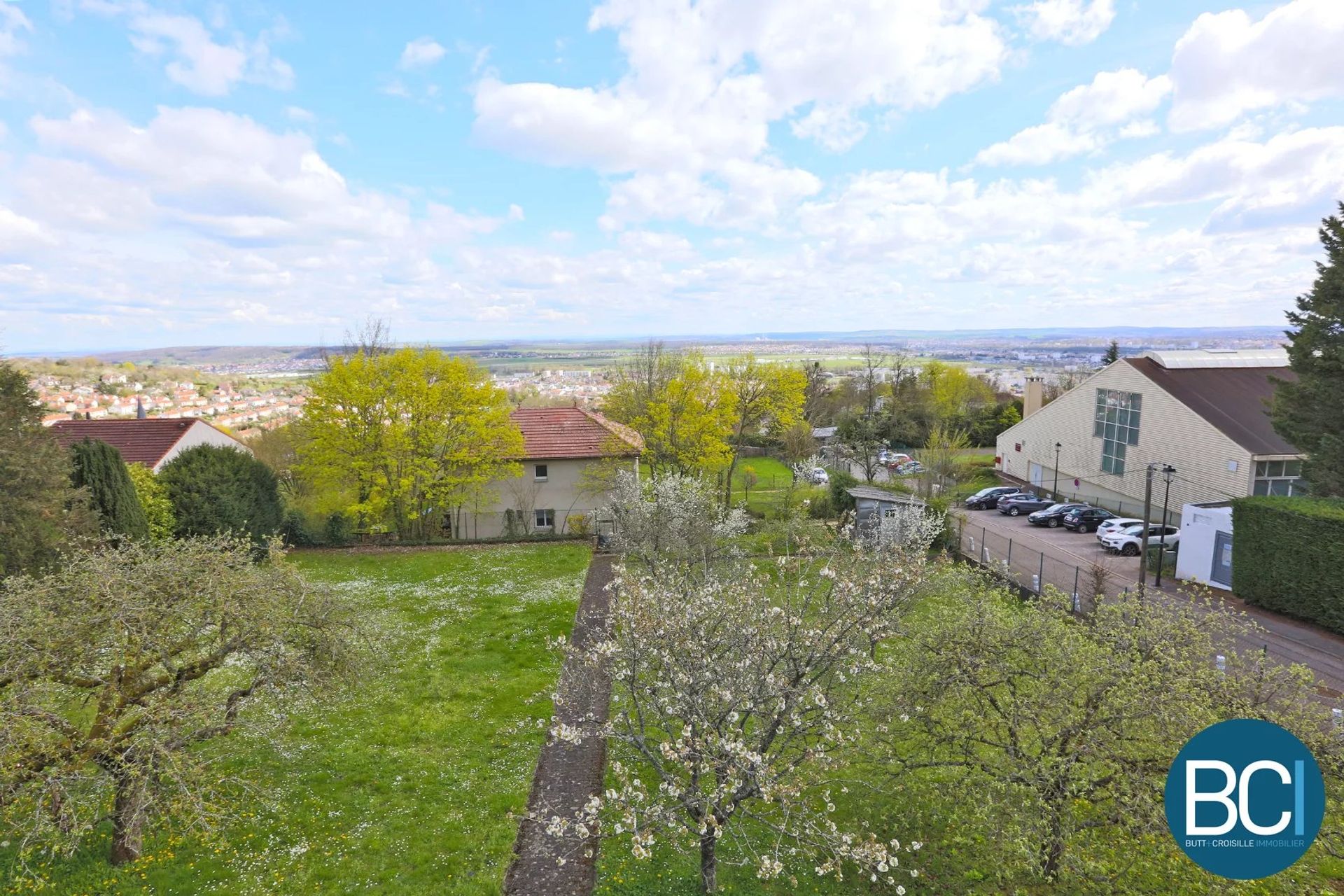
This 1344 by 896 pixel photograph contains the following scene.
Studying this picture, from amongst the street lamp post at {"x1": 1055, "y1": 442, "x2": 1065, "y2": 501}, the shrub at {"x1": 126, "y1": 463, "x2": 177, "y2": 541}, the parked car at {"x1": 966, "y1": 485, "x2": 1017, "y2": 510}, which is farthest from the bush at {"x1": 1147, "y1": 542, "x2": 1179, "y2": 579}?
the shrub at {"x1": 126, "y1": 463, "x2": 177, "y2": 541}

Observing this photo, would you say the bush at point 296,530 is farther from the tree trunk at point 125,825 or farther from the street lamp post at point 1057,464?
the street lamp post at point 1057,464

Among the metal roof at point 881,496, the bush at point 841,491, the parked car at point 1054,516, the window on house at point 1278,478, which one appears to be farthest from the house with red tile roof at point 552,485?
the window on house at point 1278,478

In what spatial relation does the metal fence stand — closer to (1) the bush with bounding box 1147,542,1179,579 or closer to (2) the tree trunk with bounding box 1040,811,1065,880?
(1) the bush with bounding box 1147,542,1179,579

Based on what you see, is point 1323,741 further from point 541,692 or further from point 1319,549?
point 1319,549

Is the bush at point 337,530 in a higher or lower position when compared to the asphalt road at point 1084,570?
higher

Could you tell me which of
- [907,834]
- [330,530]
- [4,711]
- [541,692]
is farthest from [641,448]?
[4,711]
